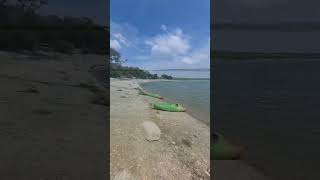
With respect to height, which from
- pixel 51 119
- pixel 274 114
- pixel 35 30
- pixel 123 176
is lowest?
pixel 123 176

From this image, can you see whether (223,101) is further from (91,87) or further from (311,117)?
(91,87)

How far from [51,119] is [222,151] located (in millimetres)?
2911

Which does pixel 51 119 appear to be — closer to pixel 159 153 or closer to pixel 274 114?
pixel 159 153

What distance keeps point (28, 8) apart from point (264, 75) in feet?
39.5

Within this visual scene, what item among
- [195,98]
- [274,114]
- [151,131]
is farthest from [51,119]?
[195,98]

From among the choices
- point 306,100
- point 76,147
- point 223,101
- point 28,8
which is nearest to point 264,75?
point 306,100

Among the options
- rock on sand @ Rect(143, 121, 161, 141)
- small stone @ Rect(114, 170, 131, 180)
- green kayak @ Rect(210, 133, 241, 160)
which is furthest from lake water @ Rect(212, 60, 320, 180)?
small stone @ Rect(114, 170, 131, 180)

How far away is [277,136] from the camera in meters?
6.94

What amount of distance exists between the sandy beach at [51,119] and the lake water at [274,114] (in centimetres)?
244

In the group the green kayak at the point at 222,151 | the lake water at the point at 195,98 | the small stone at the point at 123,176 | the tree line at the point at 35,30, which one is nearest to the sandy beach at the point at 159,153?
the small stone at the point at 123,176

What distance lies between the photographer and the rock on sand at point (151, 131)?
4.94 metres

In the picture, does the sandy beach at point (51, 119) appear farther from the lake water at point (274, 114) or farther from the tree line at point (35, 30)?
the lake water at point (274, 114)

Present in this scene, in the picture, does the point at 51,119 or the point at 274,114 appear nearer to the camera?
the point at 51,119

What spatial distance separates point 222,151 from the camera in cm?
438
